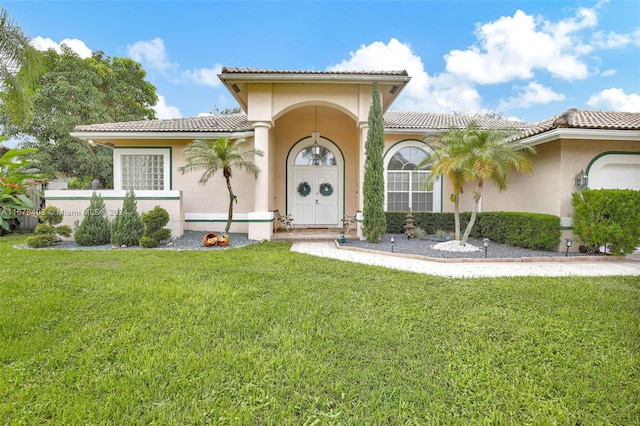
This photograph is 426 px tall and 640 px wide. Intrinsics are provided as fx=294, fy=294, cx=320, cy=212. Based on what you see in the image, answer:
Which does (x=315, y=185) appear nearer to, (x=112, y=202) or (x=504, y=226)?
(x=504, y=226)

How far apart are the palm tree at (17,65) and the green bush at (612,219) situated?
1558 cm

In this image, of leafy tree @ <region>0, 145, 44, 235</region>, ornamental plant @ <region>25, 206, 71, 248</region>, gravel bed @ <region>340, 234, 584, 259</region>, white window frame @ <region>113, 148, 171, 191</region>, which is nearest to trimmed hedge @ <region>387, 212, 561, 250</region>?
gravel bed @ <region>340, 234, 584, 259</region>

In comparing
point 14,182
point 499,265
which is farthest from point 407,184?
point 14,182

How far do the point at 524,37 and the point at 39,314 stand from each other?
18.0 m

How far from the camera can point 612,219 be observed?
7.92m

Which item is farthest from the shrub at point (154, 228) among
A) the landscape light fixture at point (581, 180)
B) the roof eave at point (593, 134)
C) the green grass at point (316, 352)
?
the landscape light fixture at point (581, 180)

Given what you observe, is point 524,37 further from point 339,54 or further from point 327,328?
point 327,328

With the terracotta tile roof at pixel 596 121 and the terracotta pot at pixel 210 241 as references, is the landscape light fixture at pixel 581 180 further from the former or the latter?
the terracotta pot at pixel 210 241

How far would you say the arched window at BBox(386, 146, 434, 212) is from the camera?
12.8 metres

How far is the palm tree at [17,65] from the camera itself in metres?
7.51

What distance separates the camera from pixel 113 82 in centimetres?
2270

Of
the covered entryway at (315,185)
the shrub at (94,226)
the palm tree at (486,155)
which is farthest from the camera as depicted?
the covered entryway at (315,185)

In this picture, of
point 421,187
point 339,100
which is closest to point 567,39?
point 421,187

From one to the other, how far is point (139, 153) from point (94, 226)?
12.6 feet
